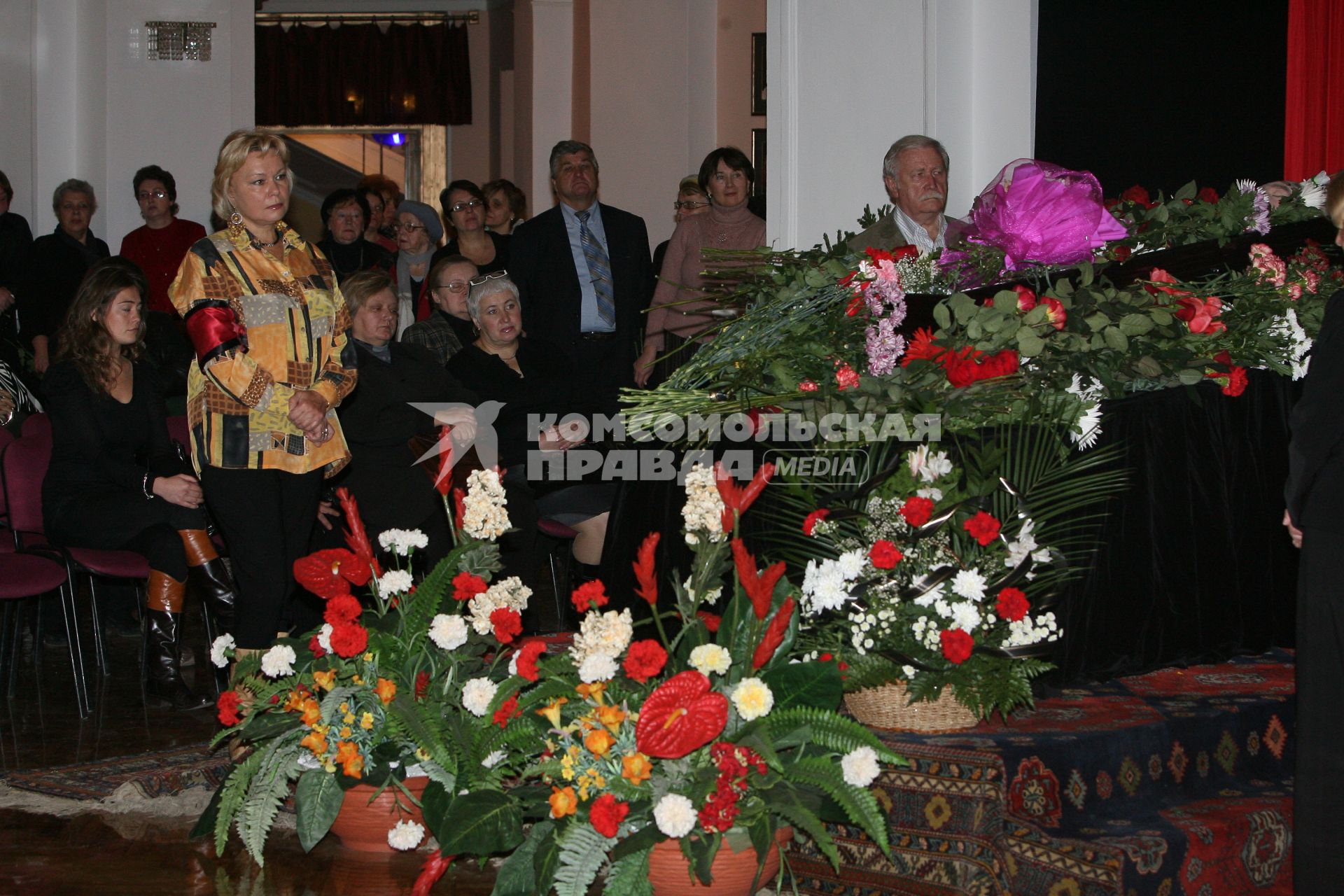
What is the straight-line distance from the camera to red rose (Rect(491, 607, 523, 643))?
260 centimetres

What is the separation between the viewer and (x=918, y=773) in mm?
2510

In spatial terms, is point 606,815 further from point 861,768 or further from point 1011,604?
point 1011,604

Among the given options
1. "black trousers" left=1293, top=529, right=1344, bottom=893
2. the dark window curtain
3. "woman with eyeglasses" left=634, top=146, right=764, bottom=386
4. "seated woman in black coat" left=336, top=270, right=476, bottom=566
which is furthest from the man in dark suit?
the dark window curtain

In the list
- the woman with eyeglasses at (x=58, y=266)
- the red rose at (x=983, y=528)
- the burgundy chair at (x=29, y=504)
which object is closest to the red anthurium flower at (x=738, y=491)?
the red rose at (x=983, y=528)

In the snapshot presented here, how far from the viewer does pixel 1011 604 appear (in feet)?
8.18

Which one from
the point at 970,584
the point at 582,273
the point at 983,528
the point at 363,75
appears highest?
the point at 363,75

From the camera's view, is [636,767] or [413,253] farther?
[413,253]

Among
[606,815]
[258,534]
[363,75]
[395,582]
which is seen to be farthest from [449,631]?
[363,75]

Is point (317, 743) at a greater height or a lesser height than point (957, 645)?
lesser

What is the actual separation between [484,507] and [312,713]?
1.65ft

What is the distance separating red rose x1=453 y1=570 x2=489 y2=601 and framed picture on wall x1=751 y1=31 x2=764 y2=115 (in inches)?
214

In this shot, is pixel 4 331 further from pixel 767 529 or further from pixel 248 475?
pixel 767 529

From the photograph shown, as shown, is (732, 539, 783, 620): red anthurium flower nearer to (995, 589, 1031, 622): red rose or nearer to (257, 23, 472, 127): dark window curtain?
(995, 589, 1031, 622): red rose

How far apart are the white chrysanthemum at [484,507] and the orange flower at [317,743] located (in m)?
0.47
